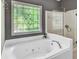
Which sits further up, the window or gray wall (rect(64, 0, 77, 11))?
gray wall (rect(64, 0, 77, 11))

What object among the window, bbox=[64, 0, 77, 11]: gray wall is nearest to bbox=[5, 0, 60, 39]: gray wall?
the window

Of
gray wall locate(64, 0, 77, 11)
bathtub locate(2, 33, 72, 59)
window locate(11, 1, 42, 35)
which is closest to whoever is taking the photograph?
bathtub locate(2, 33, 72, 59)

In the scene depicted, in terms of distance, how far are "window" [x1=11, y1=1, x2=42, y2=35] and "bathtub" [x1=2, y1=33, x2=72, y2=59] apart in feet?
0.84

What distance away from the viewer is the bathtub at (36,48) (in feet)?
7.55

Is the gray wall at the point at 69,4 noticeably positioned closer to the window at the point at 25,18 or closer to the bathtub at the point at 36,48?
the window at the point at 25,18

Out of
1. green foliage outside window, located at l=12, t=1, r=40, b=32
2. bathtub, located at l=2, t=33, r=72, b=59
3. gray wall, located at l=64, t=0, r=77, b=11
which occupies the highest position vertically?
gray wall, located at l=64, t=0, r=77, b=11

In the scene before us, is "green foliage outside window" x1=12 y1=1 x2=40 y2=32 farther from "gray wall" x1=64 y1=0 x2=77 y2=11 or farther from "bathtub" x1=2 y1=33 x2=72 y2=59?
"gray wall" x1=64 y1=0 x2=77 y2=11

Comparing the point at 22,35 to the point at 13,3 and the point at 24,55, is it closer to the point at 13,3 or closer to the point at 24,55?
the point at 24,55

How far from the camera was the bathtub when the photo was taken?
2.30m

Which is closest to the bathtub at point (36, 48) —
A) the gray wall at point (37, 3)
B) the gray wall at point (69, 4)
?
the gray wall at point (37, 3)

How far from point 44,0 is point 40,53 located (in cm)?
168

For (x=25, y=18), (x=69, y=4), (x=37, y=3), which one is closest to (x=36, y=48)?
(x=25, y=18)

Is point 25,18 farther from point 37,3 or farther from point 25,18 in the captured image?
point 37,3

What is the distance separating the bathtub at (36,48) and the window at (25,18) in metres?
0.26
